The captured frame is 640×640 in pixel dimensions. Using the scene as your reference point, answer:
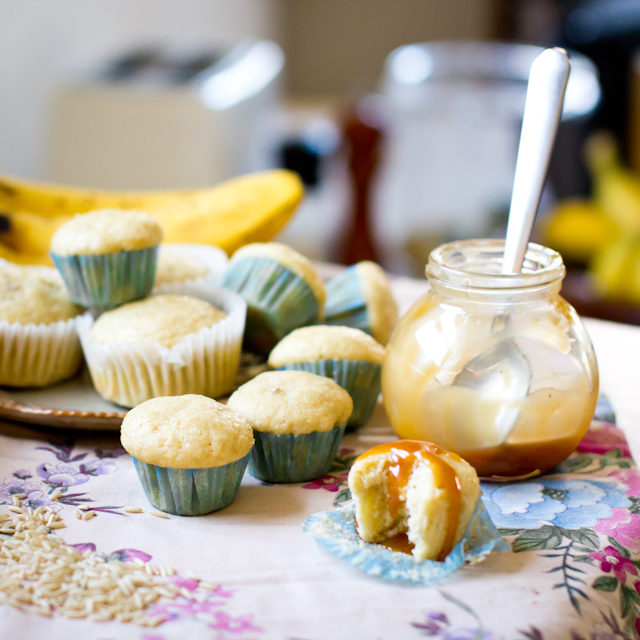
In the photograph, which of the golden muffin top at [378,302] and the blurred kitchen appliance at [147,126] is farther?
the blurred kitchen appliance at [147,126]

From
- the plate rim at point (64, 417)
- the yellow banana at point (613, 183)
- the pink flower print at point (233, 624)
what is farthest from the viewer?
the yellow banana at point (613, 183)

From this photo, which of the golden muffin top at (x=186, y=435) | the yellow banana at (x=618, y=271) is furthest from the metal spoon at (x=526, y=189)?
the yellow banana at (x=618, y=271)

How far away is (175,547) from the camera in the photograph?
1.90 feet

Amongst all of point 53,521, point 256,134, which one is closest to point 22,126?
point 256,134

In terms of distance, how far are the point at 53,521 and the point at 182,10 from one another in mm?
3031

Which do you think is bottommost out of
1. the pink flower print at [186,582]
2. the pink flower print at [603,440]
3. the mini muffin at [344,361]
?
the pink flower print at [603,440]

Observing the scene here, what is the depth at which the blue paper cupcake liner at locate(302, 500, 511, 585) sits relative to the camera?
54 centimetres

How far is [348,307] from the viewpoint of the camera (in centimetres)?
92

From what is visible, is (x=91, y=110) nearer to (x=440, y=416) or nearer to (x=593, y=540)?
(x=440, y=416)

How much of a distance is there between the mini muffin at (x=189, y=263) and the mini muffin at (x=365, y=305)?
16cm

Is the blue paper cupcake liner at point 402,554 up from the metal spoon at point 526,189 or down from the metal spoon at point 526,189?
down

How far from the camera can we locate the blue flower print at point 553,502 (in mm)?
623

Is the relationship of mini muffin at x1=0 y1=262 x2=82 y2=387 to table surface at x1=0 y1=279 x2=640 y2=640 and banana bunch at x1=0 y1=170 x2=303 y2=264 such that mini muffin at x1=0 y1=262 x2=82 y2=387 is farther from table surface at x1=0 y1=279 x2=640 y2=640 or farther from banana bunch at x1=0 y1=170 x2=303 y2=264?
banana bunch at x1=0 y1=170 x2=303 y2=264

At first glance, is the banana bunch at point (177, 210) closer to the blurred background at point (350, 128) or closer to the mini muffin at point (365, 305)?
the mini muffin at point (365, 305)
